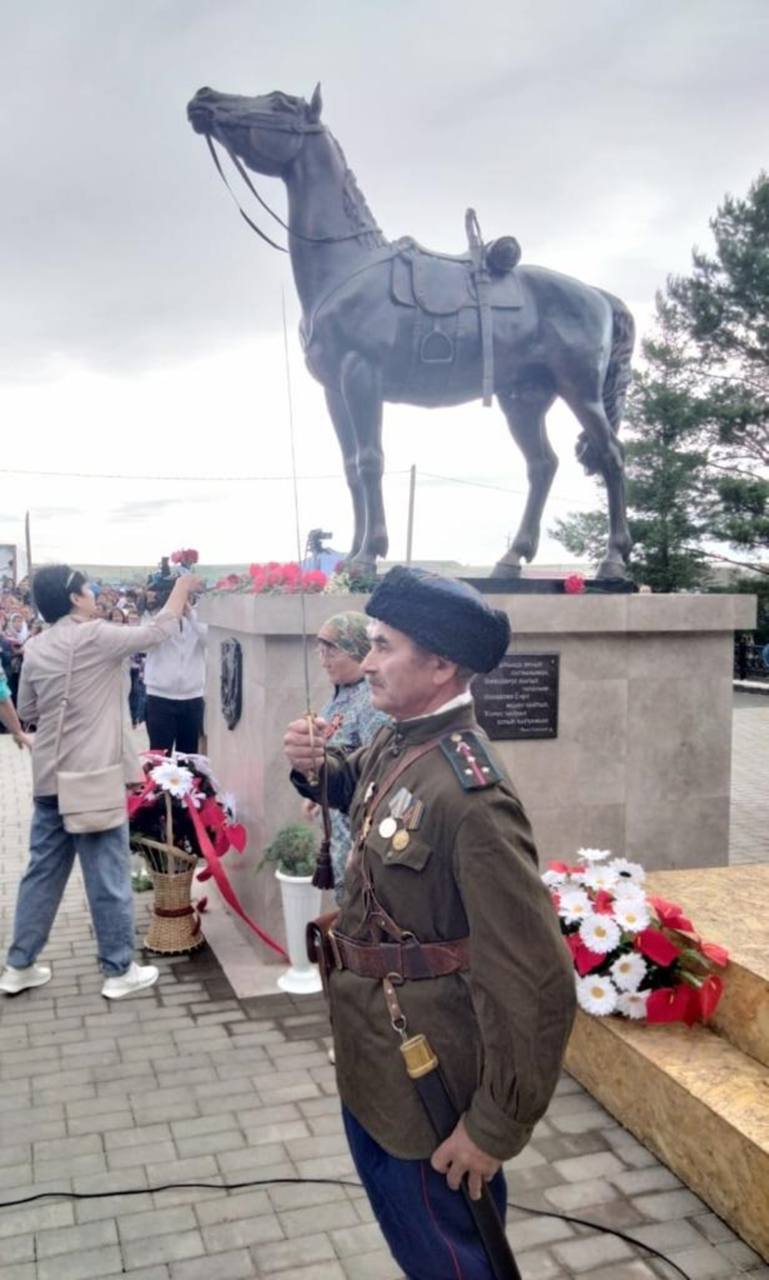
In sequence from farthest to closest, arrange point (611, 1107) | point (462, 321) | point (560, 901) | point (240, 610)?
point (462, 321)
point (240, 610)
point (560, 901)
point (611, 1107)

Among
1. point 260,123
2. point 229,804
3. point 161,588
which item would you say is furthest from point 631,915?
point 161,588

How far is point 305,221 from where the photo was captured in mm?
5879

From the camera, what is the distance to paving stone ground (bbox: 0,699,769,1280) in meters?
3.00

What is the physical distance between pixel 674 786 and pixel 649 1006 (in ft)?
8.42

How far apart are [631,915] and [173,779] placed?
8.56ft

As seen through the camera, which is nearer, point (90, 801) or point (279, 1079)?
point (279, 1079)

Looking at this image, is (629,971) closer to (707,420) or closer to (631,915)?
(631,915)

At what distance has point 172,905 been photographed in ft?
18.4

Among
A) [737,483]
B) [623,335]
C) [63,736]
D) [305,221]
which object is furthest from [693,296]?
[63,736]

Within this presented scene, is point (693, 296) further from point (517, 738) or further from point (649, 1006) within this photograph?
point (649, 1006)

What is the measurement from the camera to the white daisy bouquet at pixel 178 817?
5582mm

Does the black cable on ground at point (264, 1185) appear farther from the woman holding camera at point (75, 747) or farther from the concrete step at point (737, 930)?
the woman holding camera at point (75, 747)

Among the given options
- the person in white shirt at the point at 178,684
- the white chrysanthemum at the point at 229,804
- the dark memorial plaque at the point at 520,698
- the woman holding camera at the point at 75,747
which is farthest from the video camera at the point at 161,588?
the dark memorial plaque at the point at 520,698

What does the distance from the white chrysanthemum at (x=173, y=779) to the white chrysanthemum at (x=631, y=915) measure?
8.11 feet
